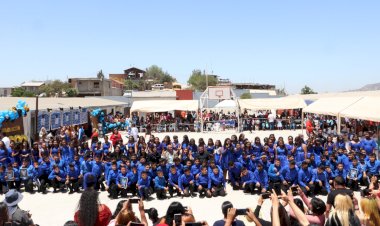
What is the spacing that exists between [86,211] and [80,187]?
7.25 meters

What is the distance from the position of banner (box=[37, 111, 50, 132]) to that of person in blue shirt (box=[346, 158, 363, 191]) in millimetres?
15222

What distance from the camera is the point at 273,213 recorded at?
365cm

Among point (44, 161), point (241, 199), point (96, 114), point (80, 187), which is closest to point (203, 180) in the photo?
point (241, 199)

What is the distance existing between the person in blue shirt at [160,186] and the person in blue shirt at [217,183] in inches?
48.7

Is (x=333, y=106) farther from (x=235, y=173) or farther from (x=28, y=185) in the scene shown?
(x=28, y=185)

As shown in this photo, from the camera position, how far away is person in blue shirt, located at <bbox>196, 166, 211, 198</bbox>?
9961 millimetres

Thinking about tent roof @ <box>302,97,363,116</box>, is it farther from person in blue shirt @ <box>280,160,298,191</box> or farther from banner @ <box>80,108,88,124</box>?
banner @ <box>80,108,88,124</box>

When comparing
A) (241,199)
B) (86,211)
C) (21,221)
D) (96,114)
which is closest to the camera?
(86,211)

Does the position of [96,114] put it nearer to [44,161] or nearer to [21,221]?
[44,161]

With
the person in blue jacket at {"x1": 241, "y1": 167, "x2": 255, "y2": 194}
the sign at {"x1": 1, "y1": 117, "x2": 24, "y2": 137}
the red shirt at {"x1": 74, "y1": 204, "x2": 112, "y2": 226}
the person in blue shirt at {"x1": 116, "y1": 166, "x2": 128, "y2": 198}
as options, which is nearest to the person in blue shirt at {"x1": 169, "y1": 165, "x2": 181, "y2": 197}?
the person in blue shirt at {"x1": 116, "y1": 166, "x2": 128, "y2": 198}

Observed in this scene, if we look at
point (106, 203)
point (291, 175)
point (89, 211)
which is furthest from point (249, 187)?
point (89, 211)

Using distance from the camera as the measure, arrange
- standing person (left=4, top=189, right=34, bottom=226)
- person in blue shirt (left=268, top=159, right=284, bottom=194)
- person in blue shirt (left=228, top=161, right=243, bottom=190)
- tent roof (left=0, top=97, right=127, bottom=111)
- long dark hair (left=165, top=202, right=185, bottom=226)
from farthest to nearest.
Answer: tent roof (left=0, top=97, right=127, bottom=111) < person in blue shirt (left=228, top=161, right=243, bottom=190) < person in blue shirt (left=268, top=159, right=284, bottom=194) < standing person (left=4, top=189, right=34, bottom=226) < long dark hair (left=165, top=202, right=185, bottom=226)

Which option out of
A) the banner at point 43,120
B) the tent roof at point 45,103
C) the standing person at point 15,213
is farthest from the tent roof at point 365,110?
the tent roof at point 45,103

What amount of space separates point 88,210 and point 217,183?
639cm
